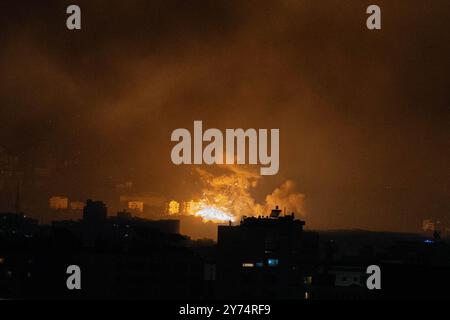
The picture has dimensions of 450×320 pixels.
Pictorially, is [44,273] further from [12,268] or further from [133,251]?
[133,251]

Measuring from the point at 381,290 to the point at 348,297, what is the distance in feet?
5.84

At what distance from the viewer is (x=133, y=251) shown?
4562cm

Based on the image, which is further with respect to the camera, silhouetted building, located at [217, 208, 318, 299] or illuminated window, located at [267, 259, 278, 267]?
illuminated window, located at [267, 259, 278, 267]

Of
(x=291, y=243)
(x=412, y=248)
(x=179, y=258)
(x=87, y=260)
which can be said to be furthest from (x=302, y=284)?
(x=412, y=248)

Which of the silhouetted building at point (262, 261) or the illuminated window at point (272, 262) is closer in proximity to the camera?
the silhouetted building at point (262, 261)

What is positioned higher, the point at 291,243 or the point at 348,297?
the point at 291,243

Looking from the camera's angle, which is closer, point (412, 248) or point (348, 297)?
point (348, 297)

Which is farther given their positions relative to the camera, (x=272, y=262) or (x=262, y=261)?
(x=272, y=262)
